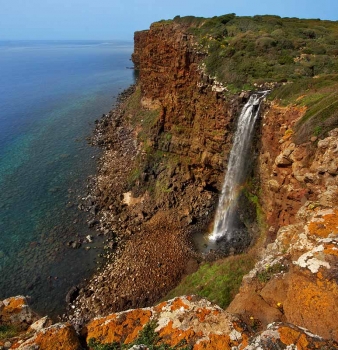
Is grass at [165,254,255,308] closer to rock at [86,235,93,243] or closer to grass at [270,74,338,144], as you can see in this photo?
grass at [270,74,338,144]

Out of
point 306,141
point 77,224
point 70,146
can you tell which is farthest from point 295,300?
point 70,146

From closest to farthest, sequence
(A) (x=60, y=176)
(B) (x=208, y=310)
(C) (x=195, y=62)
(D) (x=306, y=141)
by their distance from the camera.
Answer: (B) (x=208, y=310) < (D) (x=306, y=141) < (C) (x=195, y=62) < (A) (x=60, y=176)

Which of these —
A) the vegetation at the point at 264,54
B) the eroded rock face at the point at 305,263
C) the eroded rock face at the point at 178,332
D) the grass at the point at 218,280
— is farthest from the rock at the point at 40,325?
the vegetation at the point at 264,54

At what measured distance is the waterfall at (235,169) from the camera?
87.0 feet

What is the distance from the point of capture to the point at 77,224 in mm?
32562

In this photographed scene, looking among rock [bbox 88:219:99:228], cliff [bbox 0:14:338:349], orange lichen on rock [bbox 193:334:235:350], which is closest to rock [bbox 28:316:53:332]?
cliff [bbox 0:14:338:349]

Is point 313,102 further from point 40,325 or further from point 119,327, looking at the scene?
point 40,325

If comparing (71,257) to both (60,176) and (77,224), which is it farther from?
(60,176)

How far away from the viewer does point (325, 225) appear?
10.1 meters

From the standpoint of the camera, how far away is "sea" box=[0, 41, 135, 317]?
26.3 meters

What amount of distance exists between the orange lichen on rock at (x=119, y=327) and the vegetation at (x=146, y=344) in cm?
12

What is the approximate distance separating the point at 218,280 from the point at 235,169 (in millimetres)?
12507

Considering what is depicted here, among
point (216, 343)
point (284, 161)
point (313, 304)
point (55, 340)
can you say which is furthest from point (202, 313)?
Answer: point (284, 161)

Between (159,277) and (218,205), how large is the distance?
426 inches
